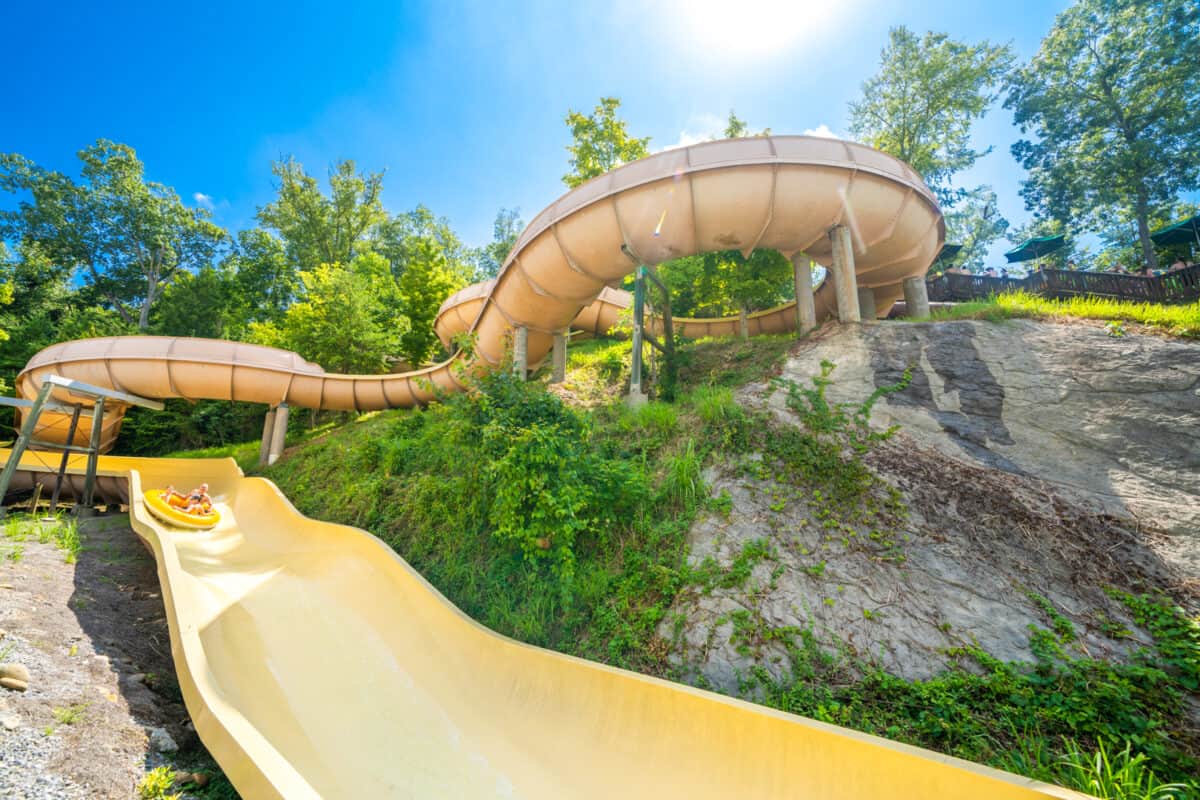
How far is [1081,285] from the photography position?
1158 centimetres

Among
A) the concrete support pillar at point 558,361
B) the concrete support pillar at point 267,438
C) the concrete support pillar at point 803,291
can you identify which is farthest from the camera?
the concrete support pillar at point 267,438

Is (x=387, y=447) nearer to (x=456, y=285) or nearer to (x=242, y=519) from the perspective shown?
(x=242, y=519)

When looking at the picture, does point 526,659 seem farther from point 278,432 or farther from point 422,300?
point 422,300

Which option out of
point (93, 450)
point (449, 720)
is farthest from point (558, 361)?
point (93, 450)

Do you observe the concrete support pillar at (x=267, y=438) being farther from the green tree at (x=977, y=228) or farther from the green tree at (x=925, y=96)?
the green tree at (x=977, y=228)

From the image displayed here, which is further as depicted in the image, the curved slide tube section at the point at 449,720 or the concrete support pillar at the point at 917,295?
the concrete support pillar at the point at 917,295

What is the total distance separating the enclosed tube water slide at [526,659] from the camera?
2.29m

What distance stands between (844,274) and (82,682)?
361 inches

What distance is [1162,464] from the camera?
3967mm

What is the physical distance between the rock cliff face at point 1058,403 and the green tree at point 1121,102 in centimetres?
2013

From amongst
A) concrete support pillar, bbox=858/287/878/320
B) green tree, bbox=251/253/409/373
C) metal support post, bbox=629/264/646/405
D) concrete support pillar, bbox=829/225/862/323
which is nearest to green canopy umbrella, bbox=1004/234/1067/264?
concrete support pillar, bbox=858/287/878/320

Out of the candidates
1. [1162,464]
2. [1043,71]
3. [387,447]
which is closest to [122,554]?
[387,447]

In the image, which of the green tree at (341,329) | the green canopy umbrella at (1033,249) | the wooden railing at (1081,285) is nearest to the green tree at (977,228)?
the green canopy umbrella at (1033,249)

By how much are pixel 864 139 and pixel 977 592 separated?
22.5 metres
